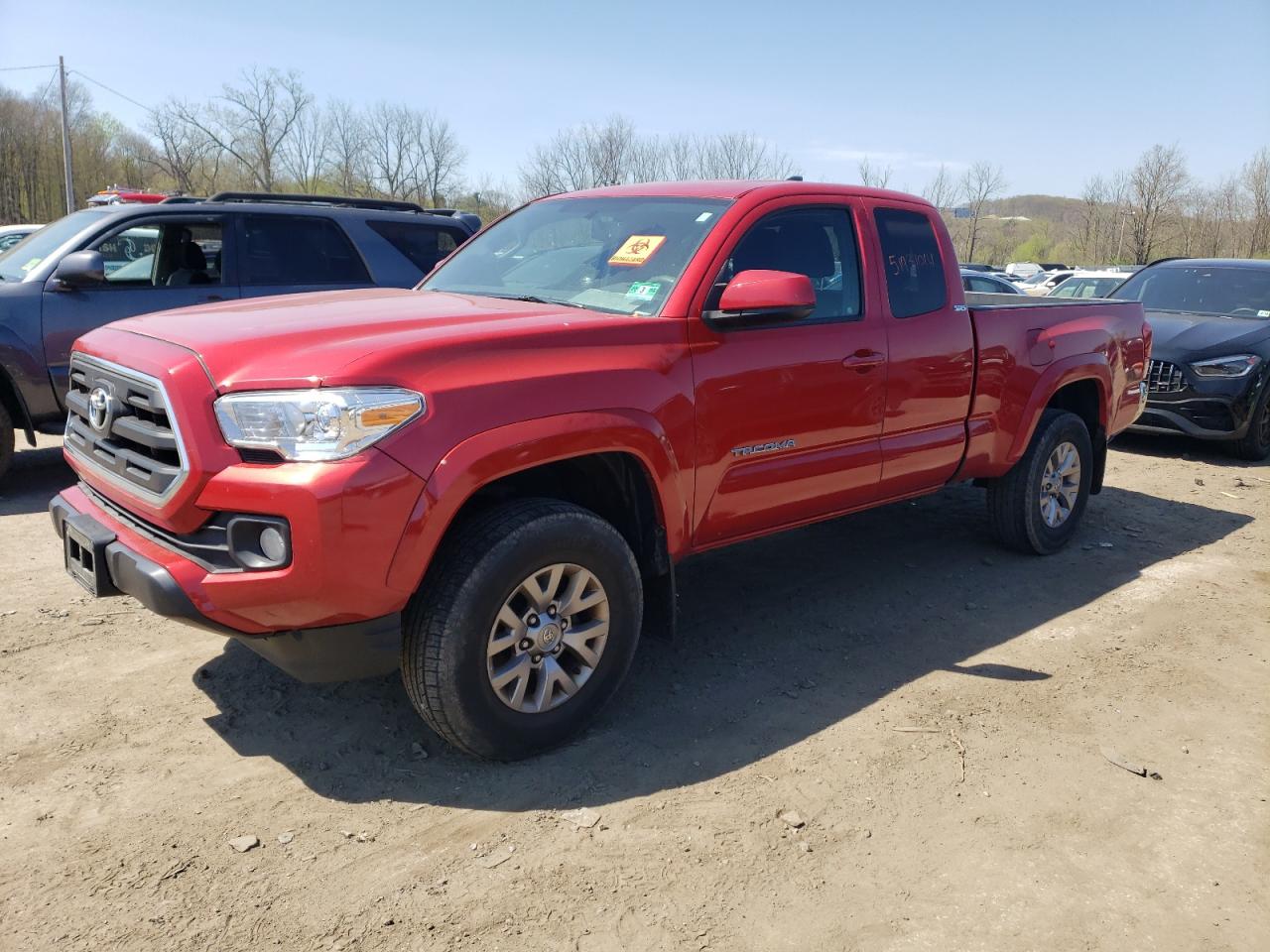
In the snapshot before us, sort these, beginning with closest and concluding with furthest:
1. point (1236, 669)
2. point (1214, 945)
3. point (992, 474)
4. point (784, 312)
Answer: point (1214, 945)
point (784, 312)
point (1236, 669)
point (992, 474)

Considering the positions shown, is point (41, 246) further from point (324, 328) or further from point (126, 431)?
point (324, 328)

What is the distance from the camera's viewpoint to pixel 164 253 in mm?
6750

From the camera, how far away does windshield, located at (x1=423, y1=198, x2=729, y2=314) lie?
374cm

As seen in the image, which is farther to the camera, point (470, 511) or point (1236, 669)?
point (1236, 669)

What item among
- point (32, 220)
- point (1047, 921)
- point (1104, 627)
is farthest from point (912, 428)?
point (32, 220)

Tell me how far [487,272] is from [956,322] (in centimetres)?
232

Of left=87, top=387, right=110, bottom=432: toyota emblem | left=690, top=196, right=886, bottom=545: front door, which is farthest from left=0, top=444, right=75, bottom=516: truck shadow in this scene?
left=690, top=196, right=886, bottom=545: front door

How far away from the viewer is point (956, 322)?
4.76 metres

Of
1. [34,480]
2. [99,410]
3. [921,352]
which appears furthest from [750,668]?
[34,480]

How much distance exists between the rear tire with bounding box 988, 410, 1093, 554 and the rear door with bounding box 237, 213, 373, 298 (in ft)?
15.8

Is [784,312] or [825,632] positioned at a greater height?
[784,312]

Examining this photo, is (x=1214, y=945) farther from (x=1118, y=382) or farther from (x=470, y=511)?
(x=1118, y=382)

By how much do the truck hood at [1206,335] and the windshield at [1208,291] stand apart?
0.29 metres

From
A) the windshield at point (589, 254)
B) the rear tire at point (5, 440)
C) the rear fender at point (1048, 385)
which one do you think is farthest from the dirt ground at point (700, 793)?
the rear tire at point (5, 440)
